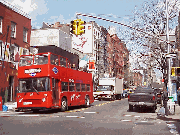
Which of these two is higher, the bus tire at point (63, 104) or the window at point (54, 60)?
the window at point (54, 60)

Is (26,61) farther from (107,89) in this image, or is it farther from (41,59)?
(107,89)

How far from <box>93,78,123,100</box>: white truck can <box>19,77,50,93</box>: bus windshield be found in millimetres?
19623

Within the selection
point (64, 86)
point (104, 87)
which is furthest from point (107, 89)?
point (64, 86)

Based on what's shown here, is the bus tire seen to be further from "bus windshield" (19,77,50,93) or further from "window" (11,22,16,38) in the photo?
"window" (11,22,16,38)

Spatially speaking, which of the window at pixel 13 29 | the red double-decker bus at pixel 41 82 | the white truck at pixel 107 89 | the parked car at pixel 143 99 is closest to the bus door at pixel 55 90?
the red double-decker bus at pixel 41 82

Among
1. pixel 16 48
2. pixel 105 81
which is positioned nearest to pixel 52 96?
pixel 16 48

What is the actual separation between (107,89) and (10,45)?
15.2 meters

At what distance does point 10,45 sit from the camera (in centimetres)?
2781

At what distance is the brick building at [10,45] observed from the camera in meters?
26.4

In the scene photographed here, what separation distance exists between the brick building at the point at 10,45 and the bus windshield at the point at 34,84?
904 centimetres

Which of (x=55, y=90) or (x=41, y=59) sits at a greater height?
(x=41, y=59)

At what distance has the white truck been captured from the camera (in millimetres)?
36219

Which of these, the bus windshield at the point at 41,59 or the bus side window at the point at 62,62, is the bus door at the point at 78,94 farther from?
the bus windshield at the point at 41,59

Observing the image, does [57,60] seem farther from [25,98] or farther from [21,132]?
[21,132]
